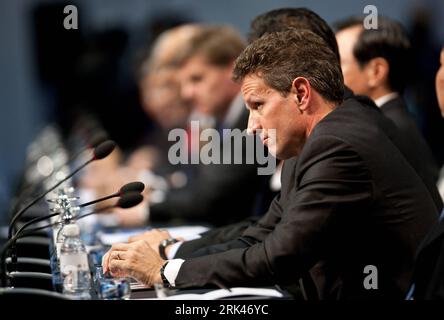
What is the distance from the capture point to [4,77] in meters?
8.73

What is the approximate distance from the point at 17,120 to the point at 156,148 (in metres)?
1.44

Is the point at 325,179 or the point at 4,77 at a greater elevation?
the point at 4,77

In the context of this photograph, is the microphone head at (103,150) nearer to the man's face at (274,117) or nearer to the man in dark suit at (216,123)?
the man's face at (274,117)

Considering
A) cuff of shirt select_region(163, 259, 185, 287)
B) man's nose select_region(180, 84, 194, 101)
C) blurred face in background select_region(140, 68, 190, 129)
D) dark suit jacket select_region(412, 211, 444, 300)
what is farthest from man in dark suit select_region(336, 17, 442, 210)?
blurred face in background select_region(140, 68, 190, 129)

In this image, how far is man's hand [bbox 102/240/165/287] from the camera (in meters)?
2.91

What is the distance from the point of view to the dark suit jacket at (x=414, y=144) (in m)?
3.54

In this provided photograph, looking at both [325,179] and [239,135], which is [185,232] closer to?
[239,135]

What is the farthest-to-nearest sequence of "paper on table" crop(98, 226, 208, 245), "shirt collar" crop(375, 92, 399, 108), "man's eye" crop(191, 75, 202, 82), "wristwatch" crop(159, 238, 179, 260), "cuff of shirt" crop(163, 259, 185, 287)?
1. "man's eye" crop(191, 75, 202, 82)
2. "shirt collar" crop(375, 92, 399, 108)
3. "paper on table" crop(98, 226, 208, 245)
4. "wristwatch" crop(159, 238, 179, 260)
5. "cuff of shirt" crop(163, 259, 185, 287)

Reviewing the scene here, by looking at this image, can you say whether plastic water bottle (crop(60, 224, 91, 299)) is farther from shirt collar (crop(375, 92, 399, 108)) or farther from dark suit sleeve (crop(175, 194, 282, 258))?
shirt collar (crop(375, 92, 399, 108))

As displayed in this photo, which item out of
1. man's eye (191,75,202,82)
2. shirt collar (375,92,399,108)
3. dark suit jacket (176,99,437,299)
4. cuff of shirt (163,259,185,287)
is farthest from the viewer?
man's eye (191,75,202,82)

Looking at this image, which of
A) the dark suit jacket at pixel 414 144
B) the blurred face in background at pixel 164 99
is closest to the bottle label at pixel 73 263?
the dark suit jacket at pixel 414 144

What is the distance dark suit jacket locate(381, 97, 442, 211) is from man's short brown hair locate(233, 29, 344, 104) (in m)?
0.66

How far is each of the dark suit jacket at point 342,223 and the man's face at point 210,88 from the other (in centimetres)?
236
